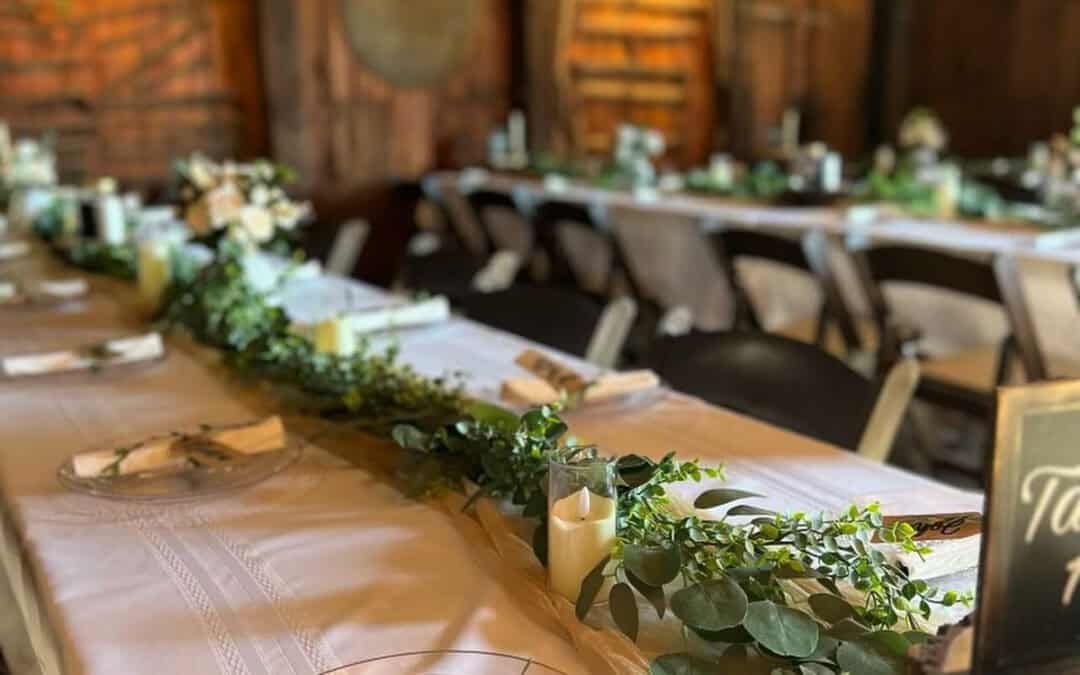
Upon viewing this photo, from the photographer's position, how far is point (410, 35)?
18.6ft

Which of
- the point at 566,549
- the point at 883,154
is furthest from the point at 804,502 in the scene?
the point at 883,154

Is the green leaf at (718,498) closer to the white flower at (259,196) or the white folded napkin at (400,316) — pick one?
the white folded napkin at (400,316)

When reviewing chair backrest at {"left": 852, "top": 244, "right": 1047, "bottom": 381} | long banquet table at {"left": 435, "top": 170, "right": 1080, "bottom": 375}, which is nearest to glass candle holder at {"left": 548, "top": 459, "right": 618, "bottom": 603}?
chair backrest at {"left": 852, "top": 244, "right": 1047, "bottom": 381}

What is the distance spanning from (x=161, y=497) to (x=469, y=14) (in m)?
4.94

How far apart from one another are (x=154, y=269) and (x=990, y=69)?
5.76m

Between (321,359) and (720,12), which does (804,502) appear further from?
(720,12)

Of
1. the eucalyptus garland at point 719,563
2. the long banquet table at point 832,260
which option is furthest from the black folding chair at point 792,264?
the eucalyptus garland at point 719,563

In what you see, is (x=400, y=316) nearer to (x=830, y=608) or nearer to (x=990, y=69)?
(x=830, y=608)

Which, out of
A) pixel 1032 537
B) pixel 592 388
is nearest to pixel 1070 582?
pixel 1032 537

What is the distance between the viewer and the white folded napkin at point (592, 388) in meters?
1.64

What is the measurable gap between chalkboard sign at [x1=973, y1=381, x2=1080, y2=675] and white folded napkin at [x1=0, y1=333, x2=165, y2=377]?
5.29 ft

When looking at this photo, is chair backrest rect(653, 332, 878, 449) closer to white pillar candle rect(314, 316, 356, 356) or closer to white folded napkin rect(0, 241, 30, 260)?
white pillar candle rect(314, 316, 356, 356)

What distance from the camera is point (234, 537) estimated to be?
1194 mm

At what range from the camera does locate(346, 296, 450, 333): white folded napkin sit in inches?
84.4
